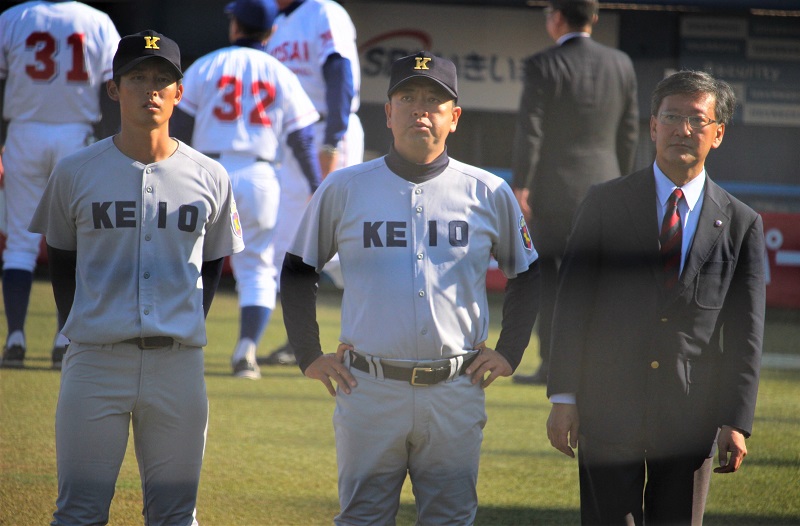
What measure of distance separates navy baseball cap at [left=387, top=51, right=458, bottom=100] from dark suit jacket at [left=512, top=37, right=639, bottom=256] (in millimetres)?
2587

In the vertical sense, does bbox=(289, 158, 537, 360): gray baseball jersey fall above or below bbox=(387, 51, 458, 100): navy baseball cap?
below

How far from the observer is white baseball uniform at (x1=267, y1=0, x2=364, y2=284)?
554 centimetres

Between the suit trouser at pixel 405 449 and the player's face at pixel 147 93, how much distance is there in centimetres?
77

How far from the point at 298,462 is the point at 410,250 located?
163cm

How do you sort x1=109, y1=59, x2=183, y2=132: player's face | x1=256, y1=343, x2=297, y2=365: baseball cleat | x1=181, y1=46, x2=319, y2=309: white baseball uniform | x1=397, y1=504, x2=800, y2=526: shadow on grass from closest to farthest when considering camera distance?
A: x1=109, y1=59, x2=183, y2=132: player's face
x1=397, y1=504, x2=800, y2=526: shadow on grass
x1=181, y1=46, x2=319, y2=309: white baseball uniform
x1=256, y1=343, x2=297, y2=365: baseball cleat

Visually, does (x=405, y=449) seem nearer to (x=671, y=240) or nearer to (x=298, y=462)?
(x=671, y=240)

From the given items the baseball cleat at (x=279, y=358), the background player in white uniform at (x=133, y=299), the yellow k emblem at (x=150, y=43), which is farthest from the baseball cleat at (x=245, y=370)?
the yellow k emblem at (x=150, y=43)

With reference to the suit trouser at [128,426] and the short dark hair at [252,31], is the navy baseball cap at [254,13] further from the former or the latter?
the suit trouser at [128,426]

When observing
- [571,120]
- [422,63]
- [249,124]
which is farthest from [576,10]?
[422,63]

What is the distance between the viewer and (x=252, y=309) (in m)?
5.18

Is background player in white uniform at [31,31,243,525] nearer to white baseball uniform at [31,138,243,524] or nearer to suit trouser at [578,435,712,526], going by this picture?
white baseball uniform at [31,138,243,524]

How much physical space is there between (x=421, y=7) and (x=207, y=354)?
684 cm

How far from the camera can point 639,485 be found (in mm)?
2479

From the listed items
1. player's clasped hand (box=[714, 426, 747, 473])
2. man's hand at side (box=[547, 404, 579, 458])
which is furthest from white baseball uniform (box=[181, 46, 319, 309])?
player's clasped hand (box=[714, 426, 747, 473])
